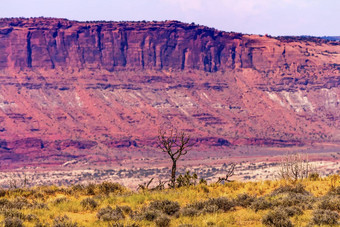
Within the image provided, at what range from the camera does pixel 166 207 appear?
18.0 metres

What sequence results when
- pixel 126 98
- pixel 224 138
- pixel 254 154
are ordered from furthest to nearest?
pixel 126 98 < pixel 224 138 < pixel 254 154

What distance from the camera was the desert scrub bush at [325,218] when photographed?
51.5ft

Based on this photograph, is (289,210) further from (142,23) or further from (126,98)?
(142,23)

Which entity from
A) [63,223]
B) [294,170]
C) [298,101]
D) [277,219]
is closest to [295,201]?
[277,219]

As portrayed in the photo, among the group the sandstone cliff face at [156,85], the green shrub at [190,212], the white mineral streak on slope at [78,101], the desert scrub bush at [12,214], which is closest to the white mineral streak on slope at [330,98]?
the sandstone cliff face at [156,85]

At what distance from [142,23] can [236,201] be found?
162 meters

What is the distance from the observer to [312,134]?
6216 inches

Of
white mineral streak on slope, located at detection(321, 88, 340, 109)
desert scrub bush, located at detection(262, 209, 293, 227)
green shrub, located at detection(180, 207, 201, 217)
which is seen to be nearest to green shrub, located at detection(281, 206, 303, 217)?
desert scrub bush, located at detection(262, 209, 293, 227)

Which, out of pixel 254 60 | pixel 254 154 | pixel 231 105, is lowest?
pixel 254 154

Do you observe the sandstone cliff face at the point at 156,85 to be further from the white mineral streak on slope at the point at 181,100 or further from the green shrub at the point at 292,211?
the green shrub at the point at 292,211

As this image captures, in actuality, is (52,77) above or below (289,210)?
above

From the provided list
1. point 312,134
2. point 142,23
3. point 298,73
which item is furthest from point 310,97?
point 142,23

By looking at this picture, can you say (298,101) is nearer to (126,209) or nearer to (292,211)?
(126,209)

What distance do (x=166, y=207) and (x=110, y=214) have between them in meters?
1.79
